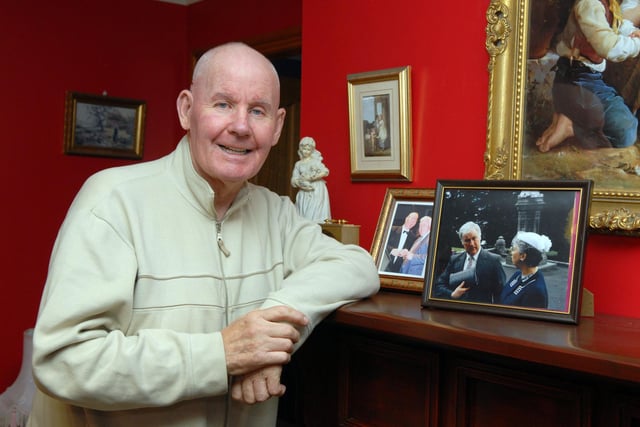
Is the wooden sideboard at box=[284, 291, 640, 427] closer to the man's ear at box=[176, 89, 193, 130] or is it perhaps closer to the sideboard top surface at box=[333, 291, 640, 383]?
the sideboard top surface at box=[333, 291, 640, 383]

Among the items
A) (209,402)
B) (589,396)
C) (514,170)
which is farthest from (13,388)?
(589,396)

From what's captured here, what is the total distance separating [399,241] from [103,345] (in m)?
1.09

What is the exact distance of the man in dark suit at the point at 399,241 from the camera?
2.24 m

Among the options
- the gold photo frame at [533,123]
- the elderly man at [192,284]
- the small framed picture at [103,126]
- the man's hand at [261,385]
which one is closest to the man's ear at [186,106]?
the elderly man at [192,284]

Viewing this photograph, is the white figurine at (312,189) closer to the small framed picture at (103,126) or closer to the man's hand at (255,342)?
the man's hand at (255,342)

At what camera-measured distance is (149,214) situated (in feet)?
5.69

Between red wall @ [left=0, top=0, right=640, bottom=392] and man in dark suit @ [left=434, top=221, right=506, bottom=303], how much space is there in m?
0.43

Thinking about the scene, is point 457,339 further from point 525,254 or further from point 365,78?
point 365,78

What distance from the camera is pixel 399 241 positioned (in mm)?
2273

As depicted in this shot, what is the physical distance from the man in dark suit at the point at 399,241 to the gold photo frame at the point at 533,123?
1.00 feet

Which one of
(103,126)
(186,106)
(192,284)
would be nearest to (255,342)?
(192,284)

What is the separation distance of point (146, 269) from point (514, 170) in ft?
3.69

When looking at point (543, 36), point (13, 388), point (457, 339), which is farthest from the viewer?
Result: point (13, 388)

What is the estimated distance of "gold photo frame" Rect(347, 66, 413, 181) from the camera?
2416mm
